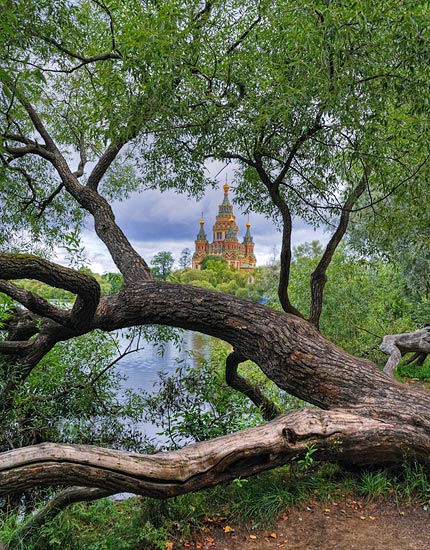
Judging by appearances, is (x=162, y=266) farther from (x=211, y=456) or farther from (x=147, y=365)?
(x=147, y=365)

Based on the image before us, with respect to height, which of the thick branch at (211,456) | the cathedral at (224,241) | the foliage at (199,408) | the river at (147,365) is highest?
the cathedral at (224,241)

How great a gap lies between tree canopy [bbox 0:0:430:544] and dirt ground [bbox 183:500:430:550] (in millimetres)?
324

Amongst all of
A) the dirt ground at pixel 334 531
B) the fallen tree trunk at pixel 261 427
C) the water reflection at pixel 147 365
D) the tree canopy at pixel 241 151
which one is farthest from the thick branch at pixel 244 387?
the water reflection at pixel 147 365

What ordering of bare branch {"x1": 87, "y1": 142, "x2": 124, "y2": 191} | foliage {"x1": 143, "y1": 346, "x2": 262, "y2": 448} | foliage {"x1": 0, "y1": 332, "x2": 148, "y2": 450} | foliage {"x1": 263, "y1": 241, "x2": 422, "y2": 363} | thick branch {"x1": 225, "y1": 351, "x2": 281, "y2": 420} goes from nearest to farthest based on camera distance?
foliage {"x1": 143, "y1": 346, "x2": 262, "y2": 448} → foliage {"x1": 0, "y1": 332, "x2": 148, "y2": 450} → thick branch {"x1": 225, "y1": 351, "x2": 281, "y2": 420} → bare branch {"x1": 87, "y1": 142, "x2": 124, "y2": 191} → foliage {"x1": 263, "y1": 241, "x2": 422, "y2": 363}

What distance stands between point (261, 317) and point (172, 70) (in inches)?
76.0

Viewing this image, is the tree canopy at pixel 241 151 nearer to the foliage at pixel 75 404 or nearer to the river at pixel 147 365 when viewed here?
the foliage at pixel 75 404

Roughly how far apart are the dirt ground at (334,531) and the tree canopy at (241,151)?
324 millimetres

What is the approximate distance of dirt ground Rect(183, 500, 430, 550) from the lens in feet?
7.91

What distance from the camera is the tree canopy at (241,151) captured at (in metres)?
2.60

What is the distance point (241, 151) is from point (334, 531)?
3.38 m

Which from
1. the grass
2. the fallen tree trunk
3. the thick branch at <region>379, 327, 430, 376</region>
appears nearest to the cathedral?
the thick branch at <region>379, 327, 430, 376</region>

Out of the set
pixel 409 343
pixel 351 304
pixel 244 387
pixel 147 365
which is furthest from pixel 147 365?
pixel 409 343

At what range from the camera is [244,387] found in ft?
14.7

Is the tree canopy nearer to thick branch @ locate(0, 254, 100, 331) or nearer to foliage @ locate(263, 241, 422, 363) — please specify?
thick branch @ locate(0, 254, 100, 331)
